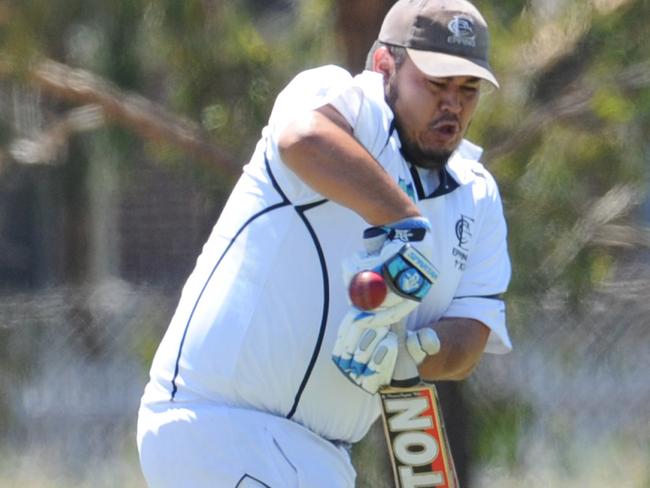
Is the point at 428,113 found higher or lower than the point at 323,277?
higher

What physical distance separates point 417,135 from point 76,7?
8.75 ft

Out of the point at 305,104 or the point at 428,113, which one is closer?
the point at 305,104

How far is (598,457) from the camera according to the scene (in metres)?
7.63

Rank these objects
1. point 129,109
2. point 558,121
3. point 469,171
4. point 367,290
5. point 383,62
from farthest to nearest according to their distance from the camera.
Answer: point 129,109
point 558,121
point 469,171
point 383,62
point 367,290

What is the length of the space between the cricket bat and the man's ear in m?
0.58

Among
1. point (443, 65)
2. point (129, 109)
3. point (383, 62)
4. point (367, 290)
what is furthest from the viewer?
point (129, 109)

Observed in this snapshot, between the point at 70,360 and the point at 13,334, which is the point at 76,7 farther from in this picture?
the point at 70,360

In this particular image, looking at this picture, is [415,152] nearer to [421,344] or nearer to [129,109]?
[421,344]

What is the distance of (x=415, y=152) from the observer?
11.0 ft

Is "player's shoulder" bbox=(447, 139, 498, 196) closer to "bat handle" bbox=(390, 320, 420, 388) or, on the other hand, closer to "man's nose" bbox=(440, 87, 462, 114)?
"man's nose" bbox=(440, 87, 462, 114)

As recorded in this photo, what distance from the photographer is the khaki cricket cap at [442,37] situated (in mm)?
3285

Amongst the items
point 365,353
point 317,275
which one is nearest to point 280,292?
point 317,275

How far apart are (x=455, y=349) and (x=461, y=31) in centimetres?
66

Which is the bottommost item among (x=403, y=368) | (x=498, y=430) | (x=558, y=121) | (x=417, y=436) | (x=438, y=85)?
(x=498, y=430)
